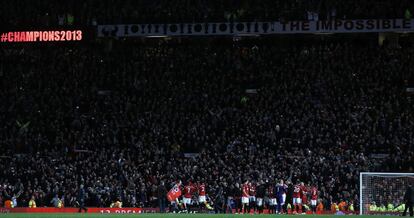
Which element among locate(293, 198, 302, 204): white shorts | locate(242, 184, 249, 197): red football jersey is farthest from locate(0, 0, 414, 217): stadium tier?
locate(242, 184, 249, 197): red football jersey

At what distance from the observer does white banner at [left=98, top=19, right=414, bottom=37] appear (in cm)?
5238

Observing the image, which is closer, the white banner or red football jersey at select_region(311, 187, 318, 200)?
red football jersey at select_region(311, 187, 318, 200)

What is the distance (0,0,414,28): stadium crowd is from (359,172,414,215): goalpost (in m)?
17.1

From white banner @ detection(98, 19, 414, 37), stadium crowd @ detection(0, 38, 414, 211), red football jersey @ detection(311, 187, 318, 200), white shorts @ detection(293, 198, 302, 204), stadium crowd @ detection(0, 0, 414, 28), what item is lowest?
white shorts @ detection(293, 198, 302, 204)

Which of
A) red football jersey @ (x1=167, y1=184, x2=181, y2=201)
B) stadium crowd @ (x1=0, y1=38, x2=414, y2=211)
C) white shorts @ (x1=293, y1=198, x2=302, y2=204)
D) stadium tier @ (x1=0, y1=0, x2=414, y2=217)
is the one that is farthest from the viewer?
stadium crowd @ (x1=0, y1=38, x2=414, y2=211)

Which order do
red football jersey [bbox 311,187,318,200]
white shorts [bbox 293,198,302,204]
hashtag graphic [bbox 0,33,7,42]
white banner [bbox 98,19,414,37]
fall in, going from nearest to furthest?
white shorts [bbox 293,198,302,204]
red football jersey [bbox 311,187,318,200]
white banner [bbox 98,19,414,37]
hashtag graphic [bbox 0,33,7,42]

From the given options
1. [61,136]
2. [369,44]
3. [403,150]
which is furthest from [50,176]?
[369,44]

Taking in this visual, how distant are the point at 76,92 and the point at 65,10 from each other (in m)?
6.47

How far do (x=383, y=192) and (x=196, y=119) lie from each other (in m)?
15.9

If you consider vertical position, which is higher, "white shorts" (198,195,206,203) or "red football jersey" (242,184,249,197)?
"red football jersey" (242,184,249,197)

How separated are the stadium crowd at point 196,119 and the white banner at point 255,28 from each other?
1603 millimetres

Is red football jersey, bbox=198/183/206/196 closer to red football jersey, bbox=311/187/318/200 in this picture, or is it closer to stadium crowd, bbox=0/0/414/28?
red football jersey, bbox=311/187/318/200

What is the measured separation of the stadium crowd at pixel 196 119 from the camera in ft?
145

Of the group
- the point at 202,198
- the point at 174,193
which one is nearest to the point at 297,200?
the point at 202,198
